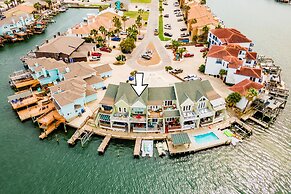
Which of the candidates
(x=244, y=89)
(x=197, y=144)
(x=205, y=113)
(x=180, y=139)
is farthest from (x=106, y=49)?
(x=197, y=144)

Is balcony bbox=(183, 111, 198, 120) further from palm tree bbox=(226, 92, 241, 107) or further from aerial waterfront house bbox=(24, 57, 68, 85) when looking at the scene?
aerial waterfront house bbox=(24, 57, 68, 85)

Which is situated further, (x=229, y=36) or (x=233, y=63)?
(x=229, y=36)

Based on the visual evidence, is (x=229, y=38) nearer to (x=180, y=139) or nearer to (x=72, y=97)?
(x=180, y=139)

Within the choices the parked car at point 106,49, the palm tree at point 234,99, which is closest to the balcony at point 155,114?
the palm tree at point 234,99

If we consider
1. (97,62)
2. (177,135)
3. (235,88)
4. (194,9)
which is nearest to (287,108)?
(235,88)

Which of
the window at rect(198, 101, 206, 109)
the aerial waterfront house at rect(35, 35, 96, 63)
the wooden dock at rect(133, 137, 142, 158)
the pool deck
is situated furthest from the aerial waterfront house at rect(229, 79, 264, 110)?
the aerial waterfront house at rect(35, 35, 96, 63)

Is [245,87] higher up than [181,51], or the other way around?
[181,51]

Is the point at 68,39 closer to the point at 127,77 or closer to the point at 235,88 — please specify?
the point at 127,77
